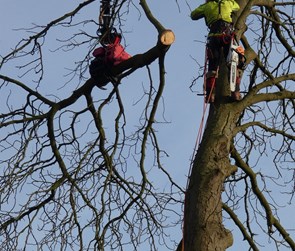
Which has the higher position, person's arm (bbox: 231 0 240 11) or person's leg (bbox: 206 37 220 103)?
person's arm (bbox: 231 0 240 11)

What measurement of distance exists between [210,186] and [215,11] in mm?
1776

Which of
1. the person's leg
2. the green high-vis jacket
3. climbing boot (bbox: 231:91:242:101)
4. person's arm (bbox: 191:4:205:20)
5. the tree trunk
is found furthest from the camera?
person's arm (bbox: 191:4:205:20)

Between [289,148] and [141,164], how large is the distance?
1543 mm

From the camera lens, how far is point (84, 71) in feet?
21.5

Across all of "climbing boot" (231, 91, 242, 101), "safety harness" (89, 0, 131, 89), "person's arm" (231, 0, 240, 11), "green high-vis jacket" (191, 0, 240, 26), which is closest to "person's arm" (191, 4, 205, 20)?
"green high-vis jacket" (191, 0, 240, 26)

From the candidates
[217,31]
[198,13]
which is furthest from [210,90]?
[198,13]

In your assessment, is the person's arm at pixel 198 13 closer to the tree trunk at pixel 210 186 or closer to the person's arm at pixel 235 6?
the person's arm at pixel 235 6

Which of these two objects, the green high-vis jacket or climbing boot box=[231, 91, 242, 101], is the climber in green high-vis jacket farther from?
climbing boot box=[231, 91, 242, 101]

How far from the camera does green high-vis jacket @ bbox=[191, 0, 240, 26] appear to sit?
658 centimetres

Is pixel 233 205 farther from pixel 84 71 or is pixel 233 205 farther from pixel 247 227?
pixel 84 71

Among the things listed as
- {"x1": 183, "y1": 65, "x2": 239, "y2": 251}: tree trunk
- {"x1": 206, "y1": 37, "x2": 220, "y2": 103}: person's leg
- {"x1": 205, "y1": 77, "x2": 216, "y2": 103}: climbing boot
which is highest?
{"x1": 206, "y1": 37, "x2": 220, "y2": 103}: person's leg

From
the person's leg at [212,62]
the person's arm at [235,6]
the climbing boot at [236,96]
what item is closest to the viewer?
the climbing boot at [236,96]

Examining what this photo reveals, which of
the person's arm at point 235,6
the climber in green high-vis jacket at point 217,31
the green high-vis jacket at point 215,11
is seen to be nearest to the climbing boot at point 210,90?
the climber in green high-vis jacket at point 217,31

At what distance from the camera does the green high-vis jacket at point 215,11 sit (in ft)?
21.6
